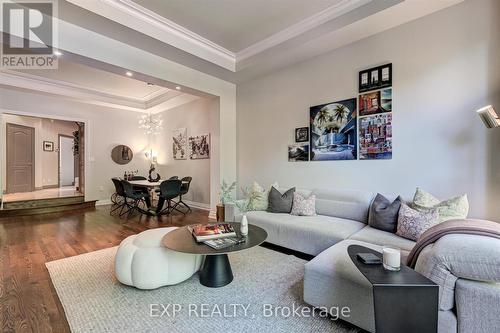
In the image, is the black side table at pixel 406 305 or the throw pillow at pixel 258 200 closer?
the black side table at pixel 406 305

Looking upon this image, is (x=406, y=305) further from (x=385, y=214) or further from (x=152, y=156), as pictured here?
(x=152, y=156)

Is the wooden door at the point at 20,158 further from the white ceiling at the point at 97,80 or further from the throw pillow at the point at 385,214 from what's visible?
the throw pillow at the point at 385,214

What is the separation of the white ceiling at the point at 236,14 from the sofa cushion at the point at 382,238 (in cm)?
293

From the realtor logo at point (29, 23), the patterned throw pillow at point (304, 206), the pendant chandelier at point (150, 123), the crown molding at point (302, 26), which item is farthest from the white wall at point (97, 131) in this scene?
the patterned throw pillow at point (304, 206)

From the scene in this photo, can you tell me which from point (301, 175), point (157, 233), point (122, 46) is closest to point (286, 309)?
point (157, 233)

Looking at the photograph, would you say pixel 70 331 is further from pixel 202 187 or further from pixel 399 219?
pixel 202 187

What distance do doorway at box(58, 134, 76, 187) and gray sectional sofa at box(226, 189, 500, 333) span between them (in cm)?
997

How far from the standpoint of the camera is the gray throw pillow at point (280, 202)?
3615 mm

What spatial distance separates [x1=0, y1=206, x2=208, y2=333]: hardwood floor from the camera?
5.96 ft

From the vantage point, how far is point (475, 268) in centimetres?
116

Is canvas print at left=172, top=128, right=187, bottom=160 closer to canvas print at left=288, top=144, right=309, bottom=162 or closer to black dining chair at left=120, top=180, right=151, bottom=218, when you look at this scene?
black dining chair at left=120, top=180, right=151, bottom=218

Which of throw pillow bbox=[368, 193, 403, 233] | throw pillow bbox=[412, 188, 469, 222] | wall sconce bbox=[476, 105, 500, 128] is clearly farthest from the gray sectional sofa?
wall sconce bbox=[476, 105, 500, 128]

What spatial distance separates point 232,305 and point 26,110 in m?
6.93

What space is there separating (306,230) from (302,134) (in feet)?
6.14
